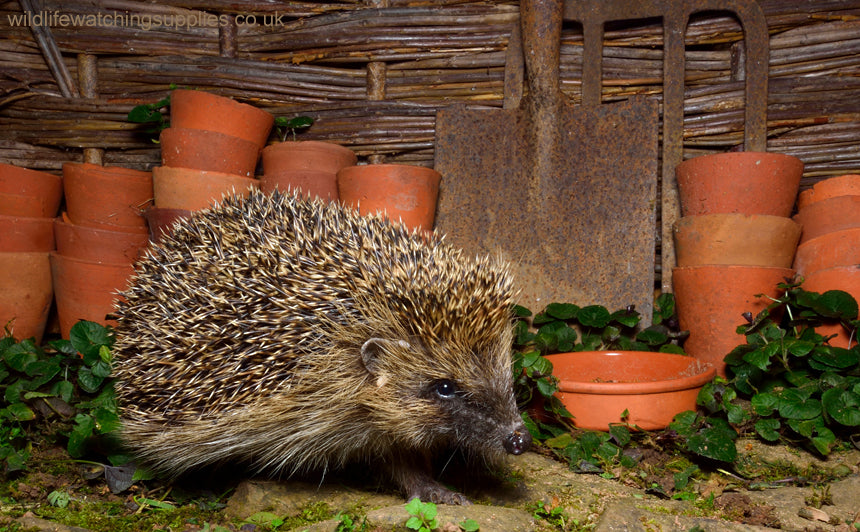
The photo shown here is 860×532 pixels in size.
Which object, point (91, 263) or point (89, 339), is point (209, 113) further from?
point (89, 339)

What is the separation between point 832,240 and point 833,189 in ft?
1.44

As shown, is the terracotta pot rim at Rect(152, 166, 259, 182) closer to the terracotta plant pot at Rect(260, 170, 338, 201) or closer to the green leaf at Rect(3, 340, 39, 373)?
the terracotta plant pot at Rect(260, 170, 338, 201)

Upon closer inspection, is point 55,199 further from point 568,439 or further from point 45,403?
point 568,439

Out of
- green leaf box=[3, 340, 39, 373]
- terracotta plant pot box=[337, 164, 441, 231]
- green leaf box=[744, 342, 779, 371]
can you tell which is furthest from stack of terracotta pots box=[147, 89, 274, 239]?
green leaf box=[744, 342, 779, 371]

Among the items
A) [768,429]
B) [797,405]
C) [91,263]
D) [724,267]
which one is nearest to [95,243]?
[91,263]

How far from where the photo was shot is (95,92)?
16.4ft

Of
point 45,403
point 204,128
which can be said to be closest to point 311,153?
point 204,128

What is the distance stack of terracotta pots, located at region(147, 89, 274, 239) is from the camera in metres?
3.95

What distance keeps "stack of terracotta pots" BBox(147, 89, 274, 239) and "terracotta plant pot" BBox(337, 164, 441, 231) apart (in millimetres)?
730

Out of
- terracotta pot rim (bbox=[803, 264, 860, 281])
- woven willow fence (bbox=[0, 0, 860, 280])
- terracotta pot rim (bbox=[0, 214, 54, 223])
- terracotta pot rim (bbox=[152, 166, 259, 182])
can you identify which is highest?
woven willow fence (bbox=[0, 0, 860, 280])

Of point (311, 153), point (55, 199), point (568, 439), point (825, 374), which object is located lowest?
point (568, 439)

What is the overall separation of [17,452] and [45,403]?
381 millimetres

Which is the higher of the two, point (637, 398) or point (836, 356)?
point (836, 356)

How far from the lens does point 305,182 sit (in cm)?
425
